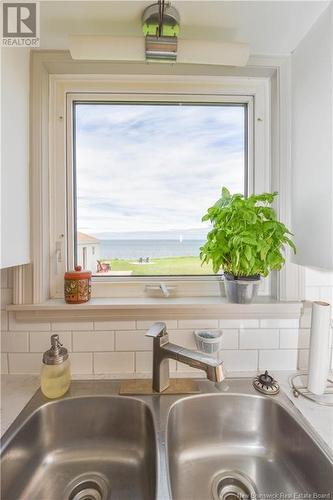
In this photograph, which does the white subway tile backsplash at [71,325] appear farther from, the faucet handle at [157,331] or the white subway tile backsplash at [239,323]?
the white subway tile backsplash at [239,323]

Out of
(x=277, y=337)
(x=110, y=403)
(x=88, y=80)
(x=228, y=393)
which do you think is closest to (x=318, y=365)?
(x=277, y=337)

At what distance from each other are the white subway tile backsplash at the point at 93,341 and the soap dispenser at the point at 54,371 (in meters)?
0.13

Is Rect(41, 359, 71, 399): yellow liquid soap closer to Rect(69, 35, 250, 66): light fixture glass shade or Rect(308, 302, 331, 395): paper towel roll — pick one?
Rect(308, 302, 331, 395): paper towel roll

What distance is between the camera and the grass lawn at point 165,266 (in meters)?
1.22

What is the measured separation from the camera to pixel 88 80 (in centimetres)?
114

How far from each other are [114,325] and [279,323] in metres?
0.67

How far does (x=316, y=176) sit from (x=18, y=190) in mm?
1070

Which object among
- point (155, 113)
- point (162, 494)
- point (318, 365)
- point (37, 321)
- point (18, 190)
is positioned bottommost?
point (162, 494)

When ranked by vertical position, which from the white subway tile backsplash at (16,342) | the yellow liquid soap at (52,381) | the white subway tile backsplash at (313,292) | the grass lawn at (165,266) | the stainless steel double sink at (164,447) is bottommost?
the stainless steel double sink at (164,447)

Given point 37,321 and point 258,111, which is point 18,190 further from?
point 258,111

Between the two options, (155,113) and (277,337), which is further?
(155,113)
